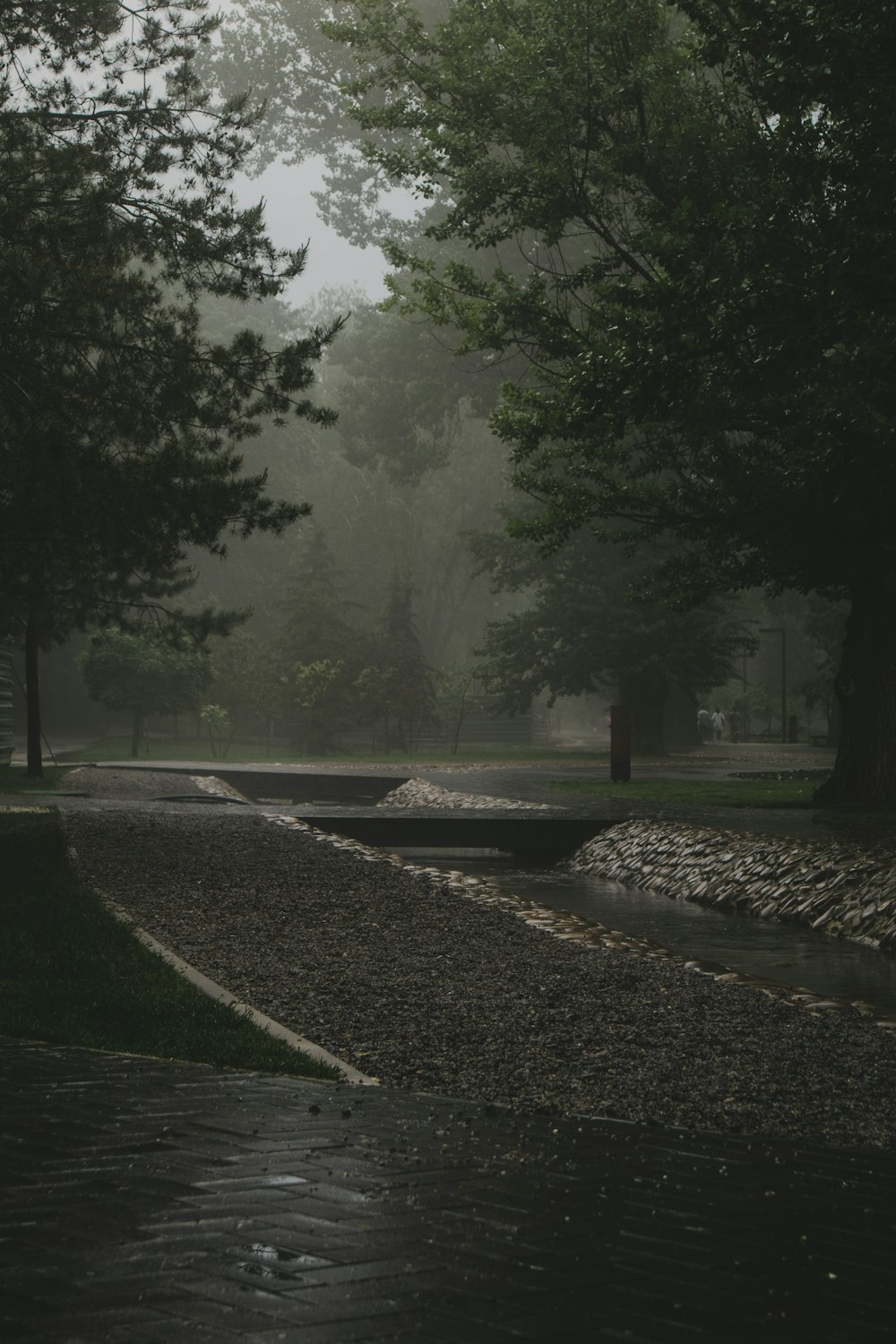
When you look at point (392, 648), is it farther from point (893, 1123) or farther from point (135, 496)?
point (893, 1123)

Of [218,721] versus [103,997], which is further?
[218,721]

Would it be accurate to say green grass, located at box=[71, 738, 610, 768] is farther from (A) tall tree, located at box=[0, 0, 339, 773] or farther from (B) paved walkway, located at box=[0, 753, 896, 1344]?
(B) paved walkway, located at box=[0, 753, 896, 1344]

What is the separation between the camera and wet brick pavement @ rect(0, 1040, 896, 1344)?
3117mm

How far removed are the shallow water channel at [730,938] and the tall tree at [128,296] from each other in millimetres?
4746

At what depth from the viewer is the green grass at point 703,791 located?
1944 cm

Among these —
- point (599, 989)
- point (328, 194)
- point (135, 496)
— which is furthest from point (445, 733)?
point (599, 989)

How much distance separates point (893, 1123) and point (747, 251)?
342 inches

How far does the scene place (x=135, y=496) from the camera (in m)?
11.8

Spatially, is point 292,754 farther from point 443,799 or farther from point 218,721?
point 443,799

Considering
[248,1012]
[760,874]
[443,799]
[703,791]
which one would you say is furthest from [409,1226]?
[703,791]

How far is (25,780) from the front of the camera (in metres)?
24.9

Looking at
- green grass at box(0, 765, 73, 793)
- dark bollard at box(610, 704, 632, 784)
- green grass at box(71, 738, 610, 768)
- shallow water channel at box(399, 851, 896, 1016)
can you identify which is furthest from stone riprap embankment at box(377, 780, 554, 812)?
green grass at box(71, 738, 610, 768)

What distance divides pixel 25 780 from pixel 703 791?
40.5ft

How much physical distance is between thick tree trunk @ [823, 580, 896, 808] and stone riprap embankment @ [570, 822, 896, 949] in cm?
355
